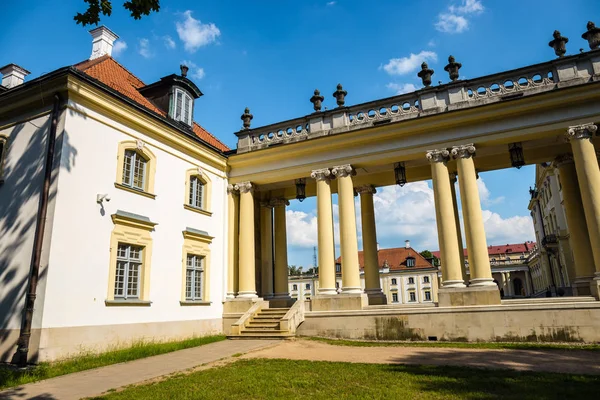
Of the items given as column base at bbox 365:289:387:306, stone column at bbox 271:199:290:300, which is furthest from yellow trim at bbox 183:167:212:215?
column base at bbox 365:289:387:306

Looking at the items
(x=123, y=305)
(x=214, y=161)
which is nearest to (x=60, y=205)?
(x=123, y=305)

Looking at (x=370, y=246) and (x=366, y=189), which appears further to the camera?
(x=366, y=189)

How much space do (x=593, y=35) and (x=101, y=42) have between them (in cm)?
2032

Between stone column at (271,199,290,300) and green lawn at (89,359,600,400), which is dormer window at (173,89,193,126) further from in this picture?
green lawn at (89,359,600,400)

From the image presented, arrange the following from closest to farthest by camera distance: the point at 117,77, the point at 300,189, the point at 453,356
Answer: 1. the point at 453,356
2. the point at 117,77
3. the point at 300,189

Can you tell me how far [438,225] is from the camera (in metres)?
14.9

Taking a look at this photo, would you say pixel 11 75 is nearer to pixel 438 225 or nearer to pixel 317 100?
pixel 317 100

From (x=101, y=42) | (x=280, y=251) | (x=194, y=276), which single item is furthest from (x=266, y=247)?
(x=101, y=42)

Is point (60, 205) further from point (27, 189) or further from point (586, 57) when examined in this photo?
point (586, 57)

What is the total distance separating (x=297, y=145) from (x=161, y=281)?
768 centimetres

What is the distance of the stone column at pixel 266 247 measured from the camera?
19594 mm

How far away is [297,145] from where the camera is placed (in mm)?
17250

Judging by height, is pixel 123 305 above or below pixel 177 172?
below

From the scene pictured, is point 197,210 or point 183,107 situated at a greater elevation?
point 183,107
